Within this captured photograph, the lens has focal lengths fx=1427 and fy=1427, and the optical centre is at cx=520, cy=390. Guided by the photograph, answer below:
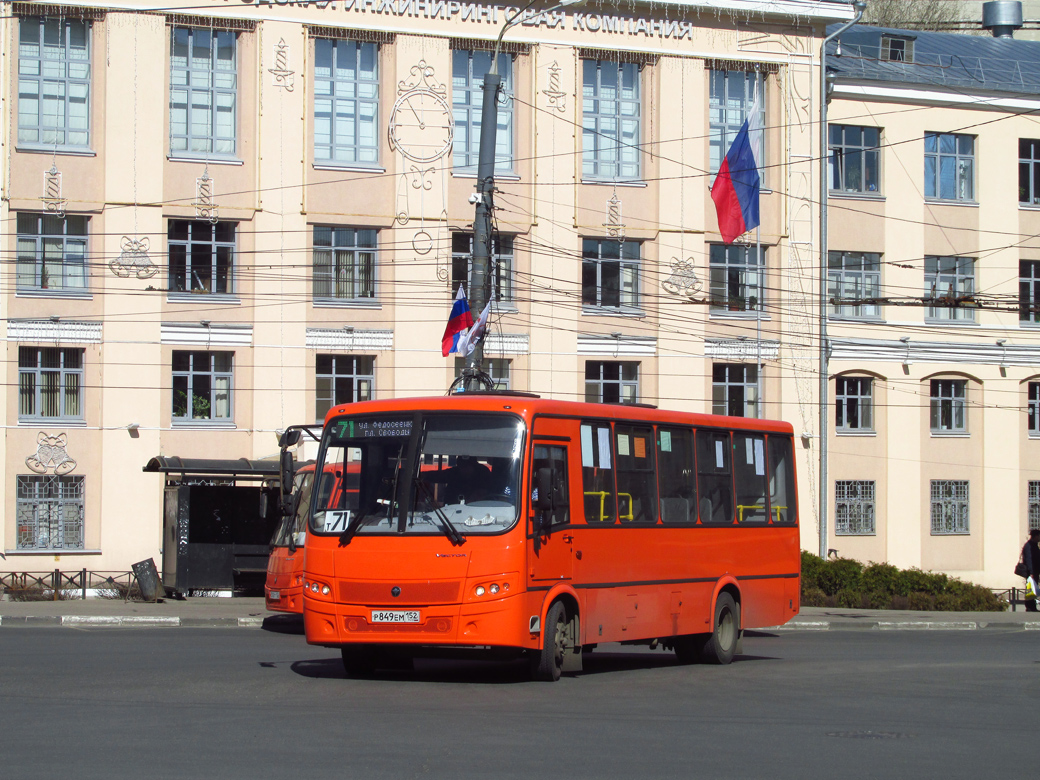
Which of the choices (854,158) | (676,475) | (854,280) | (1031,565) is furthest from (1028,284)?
(676,475)

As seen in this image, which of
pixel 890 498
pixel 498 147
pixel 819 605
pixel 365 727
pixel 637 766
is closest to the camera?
pixel 637 766

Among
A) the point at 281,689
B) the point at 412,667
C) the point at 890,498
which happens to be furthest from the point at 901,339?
the point at 281,689

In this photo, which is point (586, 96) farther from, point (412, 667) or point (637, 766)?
point (637, 766)

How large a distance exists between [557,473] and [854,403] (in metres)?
27.3

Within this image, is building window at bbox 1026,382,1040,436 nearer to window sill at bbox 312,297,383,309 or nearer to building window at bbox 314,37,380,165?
window sill at bbox 312,297,383,309

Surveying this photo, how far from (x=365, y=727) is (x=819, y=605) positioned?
22.7m

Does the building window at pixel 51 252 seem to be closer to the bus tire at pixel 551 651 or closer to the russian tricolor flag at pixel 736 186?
the russian tricolor flag at pixel 736 186

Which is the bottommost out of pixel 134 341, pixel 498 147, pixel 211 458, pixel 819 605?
pixel 819 605

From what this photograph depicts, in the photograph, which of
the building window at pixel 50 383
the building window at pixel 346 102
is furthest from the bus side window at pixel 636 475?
the building window at pixel 346 102

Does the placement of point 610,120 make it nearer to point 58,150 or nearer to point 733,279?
point 733,279

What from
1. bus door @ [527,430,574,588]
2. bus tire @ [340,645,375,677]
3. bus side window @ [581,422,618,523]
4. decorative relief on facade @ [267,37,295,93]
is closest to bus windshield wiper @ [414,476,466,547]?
bus door @ [527,430,574,588]

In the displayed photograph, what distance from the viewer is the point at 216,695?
12.4m

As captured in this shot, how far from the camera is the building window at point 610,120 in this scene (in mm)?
37312

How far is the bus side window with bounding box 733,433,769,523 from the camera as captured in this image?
1759cm
